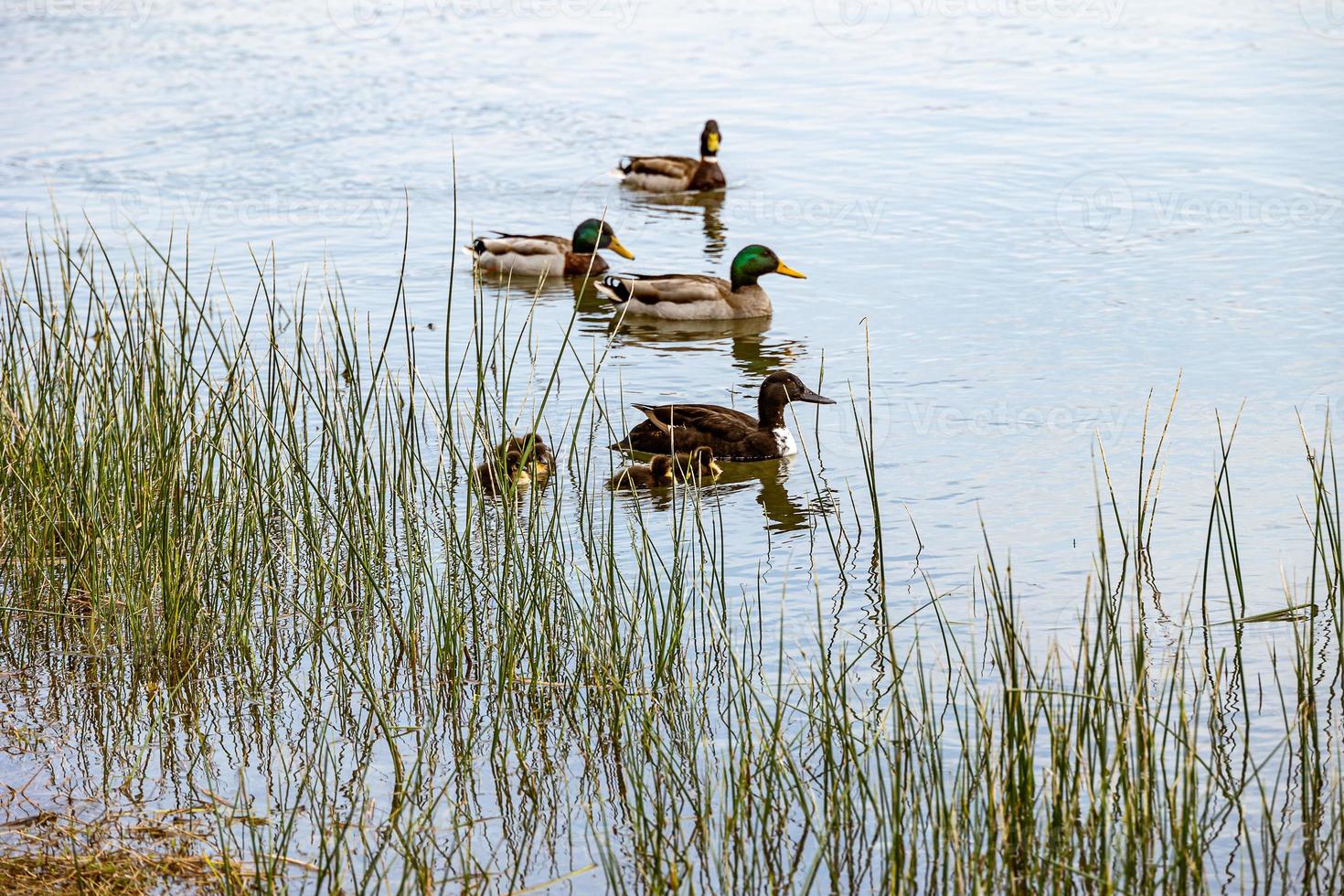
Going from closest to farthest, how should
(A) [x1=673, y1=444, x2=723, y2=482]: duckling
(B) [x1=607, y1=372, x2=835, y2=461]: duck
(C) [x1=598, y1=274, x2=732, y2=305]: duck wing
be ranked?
(A) [x1=673, y1=444, x2=723, y2=482]: duckling, (B) [x1=607, y1=372, x2=835, y2=461]: duck, (C) [x1=598, y1=274, x2=732, y2=305]: duck wing

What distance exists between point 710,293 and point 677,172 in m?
4.09

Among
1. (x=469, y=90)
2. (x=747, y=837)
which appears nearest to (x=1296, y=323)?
(x=747, y=837)

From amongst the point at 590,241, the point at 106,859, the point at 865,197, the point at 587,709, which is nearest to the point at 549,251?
the point at 590,241

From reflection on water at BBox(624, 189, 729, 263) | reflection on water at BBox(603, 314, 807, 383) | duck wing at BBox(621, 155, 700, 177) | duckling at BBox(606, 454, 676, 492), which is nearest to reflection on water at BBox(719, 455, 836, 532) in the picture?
duckling at BBox(606, 454, 676, 492)

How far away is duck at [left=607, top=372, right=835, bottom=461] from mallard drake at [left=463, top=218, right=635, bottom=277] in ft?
13.9

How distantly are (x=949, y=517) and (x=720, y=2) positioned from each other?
19.3 m

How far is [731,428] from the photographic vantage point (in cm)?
863

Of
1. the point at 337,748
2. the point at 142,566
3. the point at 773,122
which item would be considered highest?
the point at 773,122

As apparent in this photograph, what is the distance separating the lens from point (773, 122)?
17906 millimetres

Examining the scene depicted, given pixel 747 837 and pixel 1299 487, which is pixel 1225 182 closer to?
pixel 1299 487

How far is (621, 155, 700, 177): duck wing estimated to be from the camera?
1555 cm

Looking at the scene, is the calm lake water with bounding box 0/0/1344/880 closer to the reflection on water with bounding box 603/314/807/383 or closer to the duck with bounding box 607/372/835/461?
the reflection on water with bounding box 603/314/807/383

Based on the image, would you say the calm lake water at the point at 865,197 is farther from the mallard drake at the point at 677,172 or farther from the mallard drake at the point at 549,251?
the mallard drake at the point at 549,251

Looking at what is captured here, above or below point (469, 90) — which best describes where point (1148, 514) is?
below
